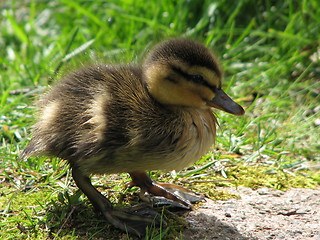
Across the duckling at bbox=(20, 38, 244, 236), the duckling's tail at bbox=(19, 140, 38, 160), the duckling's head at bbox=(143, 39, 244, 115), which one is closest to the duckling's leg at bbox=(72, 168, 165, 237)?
the duckling at bbox=(20, 38, 244, 236)

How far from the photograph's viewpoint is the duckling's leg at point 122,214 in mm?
2604

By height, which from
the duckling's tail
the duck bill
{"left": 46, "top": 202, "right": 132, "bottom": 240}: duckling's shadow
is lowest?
{"left": 46, "top": 202, "right": 132, "bottom": 240}: duckling's shadow

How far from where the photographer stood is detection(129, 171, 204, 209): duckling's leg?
2.88m

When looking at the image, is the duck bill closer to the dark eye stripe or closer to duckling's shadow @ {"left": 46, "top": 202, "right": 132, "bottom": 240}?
the dark eye stripe

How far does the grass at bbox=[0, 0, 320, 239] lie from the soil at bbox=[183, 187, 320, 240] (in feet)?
0.33

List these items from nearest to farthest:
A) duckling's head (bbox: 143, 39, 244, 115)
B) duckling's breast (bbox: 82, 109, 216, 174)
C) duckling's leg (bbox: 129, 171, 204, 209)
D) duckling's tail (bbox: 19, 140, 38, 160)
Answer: duckling's breast (bbox: 82, 109, 216, 174) → duckling's head (bbox: 143, 39, 244, 115) → duckling's tail (bbox: 19, 140, 38, 160) → duckling's leg (bbox: 129, 171, 204, 209)

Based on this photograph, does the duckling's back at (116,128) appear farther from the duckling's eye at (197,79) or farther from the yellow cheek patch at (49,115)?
the duckling's eye at (197,79)

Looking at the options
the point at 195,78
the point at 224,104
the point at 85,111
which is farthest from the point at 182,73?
the point at 85,111

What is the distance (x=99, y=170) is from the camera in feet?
8.56

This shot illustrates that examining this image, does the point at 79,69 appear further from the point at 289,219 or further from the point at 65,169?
the point at 289,219

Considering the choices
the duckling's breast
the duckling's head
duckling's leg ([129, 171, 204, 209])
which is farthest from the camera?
duckling's leg ([129, 171, 204, 209])

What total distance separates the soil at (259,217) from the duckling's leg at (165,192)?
0.25ft

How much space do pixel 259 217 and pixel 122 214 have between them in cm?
78

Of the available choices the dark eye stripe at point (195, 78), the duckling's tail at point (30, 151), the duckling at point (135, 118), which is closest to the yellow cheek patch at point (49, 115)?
the duckling at point (135, 118)
